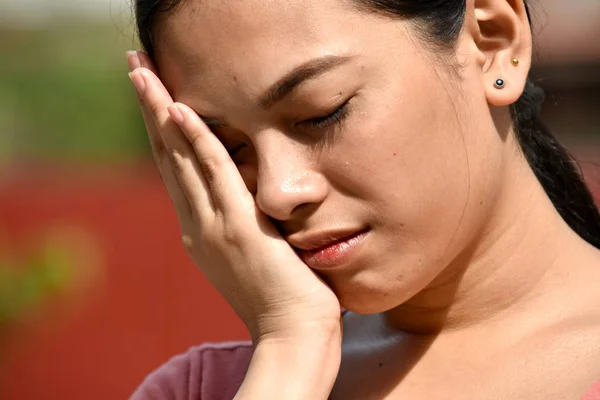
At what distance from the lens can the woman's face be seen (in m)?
1.94

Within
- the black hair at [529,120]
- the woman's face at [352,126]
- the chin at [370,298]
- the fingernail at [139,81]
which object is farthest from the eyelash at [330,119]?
the fingernail at [139,81]

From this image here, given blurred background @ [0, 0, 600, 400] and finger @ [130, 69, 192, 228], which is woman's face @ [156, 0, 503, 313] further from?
blurred background @ [0, 0, 600, 400]

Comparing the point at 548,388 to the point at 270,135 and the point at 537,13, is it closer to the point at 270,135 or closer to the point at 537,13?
the point at 270,135

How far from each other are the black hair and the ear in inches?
2.3

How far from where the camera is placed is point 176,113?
214 centimetres

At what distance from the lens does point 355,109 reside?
194 centimetres

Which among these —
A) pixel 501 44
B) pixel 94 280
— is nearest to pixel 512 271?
pixel 501 44

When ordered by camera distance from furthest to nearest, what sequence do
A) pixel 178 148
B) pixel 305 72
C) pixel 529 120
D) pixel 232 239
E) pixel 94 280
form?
pixel 94 280
pixel 529 120
pixel 178 148
pixel 232 239
pixel 305 72

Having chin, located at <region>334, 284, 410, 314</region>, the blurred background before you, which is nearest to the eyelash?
chin, located at <region>334, 284, 410, 314</region>

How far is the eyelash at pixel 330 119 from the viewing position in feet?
6.39

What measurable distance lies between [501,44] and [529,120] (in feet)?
0.99

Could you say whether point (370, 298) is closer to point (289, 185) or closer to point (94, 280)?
point (289, 185)

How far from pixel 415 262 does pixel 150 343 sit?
4966 mm

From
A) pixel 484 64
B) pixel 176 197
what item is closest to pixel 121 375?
pixel 176 197
